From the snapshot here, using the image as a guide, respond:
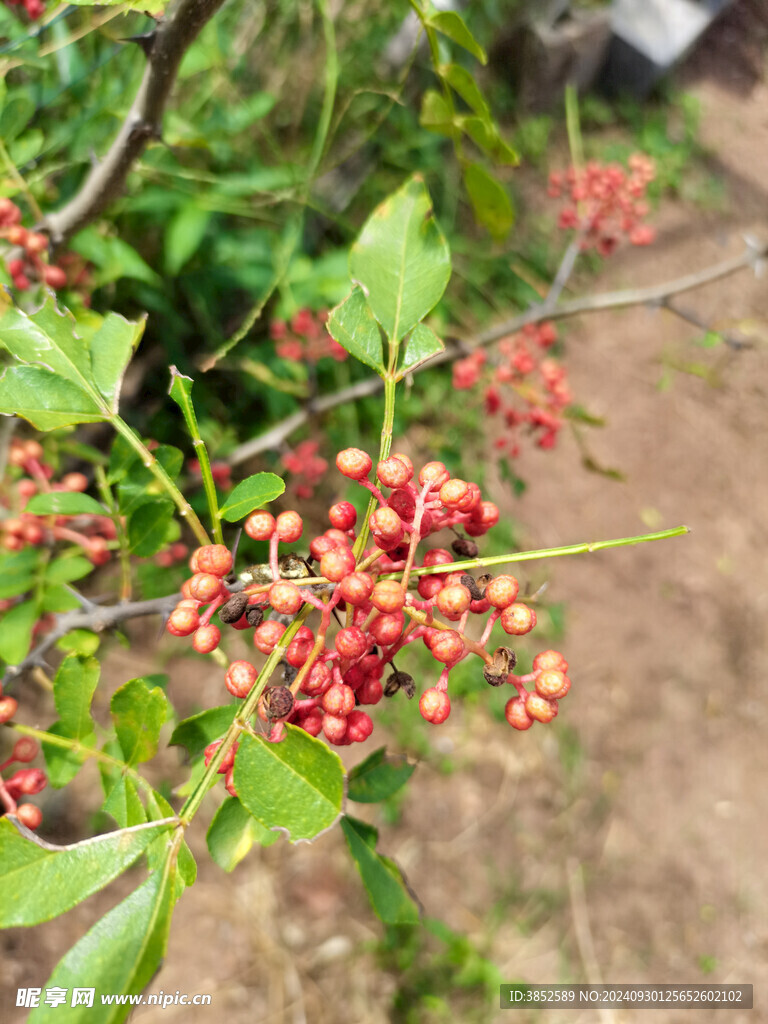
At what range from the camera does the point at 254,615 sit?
67cm

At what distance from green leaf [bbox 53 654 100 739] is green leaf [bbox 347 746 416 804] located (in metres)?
0.32

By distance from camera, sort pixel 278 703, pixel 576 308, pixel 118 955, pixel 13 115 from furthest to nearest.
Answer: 1. pixel 576 308
2. pixel 13 115
3. pixel 278 703
4. pixel 118 955

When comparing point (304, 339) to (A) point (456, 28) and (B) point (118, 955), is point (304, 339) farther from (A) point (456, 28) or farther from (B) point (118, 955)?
(B) point (118, 955)

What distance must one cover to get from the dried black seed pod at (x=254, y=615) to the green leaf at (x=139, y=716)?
103mm

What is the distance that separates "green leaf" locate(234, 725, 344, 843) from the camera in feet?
1.63

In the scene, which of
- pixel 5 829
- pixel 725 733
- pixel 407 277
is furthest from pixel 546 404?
pixel 725 733

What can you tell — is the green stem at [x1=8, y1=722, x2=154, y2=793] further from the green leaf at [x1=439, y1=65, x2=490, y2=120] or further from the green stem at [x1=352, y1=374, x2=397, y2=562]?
the green leaf at [x1=439, y1=65, x2=490, y2=120]

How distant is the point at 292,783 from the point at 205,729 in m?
0.19

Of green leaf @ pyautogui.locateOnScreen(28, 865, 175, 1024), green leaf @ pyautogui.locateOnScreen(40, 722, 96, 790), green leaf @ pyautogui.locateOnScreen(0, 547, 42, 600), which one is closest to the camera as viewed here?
green leaf @ pyautogui.locateOnScreen(28, 865, 175, 1024)

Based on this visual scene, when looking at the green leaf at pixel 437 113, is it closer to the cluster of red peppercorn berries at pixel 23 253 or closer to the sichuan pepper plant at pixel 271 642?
the sichuan pepper plant at pixel 271 642

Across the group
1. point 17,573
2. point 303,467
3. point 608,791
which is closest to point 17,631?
point 17,573

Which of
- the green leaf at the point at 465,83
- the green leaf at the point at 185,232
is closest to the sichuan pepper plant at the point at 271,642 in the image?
the green leaf at the point at 465,83

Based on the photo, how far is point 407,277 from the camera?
712mm

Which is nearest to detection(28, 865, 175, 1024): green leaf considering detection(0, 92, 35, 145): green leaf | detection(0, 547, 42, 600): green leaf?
detection(0, 547, 42, 600): green leaf
